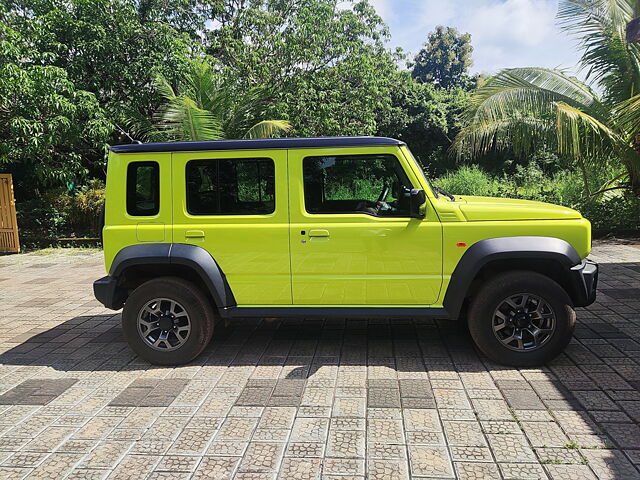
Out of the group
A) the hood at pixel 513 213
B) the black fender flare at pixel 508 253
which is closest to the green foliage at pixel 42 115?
the hood at pixel 513 213

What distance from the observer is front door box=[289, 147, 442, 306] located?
4105 mm

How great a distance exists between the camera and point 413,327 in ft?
17.1

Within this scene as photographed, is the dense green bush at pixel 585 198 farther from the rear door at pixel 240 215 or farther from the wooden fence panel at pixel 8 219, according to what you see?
the wooden fence panel at pixel 8 219

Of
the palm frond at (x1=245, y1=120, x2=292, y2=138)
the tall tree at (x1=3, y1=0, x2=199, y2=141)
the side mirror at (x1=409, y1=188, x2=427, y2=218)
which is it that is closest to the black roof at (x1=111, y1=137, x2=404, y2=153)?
the side mirror at (x1=409, y1=188, x2=427, y2=218)

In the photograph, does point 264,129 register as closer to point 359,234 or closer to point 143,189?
point 143,189

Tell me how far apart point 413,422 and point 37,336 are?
435 centimetres

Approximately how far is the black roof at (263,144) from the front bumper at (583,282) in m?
1.76

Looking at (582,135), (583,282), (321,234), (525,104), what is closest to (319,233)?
(321,234)

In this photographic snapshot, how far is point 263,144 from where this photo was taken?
4234mm

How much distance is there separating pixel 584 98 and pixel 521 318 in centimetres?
918

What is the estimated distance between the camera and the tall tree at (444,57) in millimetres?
50219

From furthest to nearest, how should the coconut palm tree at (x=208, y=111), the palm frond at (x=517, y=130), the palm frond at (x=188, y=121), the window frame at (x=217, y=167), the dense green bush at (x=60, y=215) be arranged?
1. the dense green bush at (x=60, y=215)
2. the palm frond at (x=517, y=130)
3. the coconut palm tree at (x=208, y=111)
4. the palm frond at (x=188, y=121)
5. the window frame at (x=217, y=167)

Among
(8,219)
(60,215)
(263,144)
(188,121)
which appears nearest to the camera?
(263,144)

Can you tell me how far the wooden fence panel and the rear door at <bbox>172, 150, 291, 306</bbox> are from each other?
9422 mm
